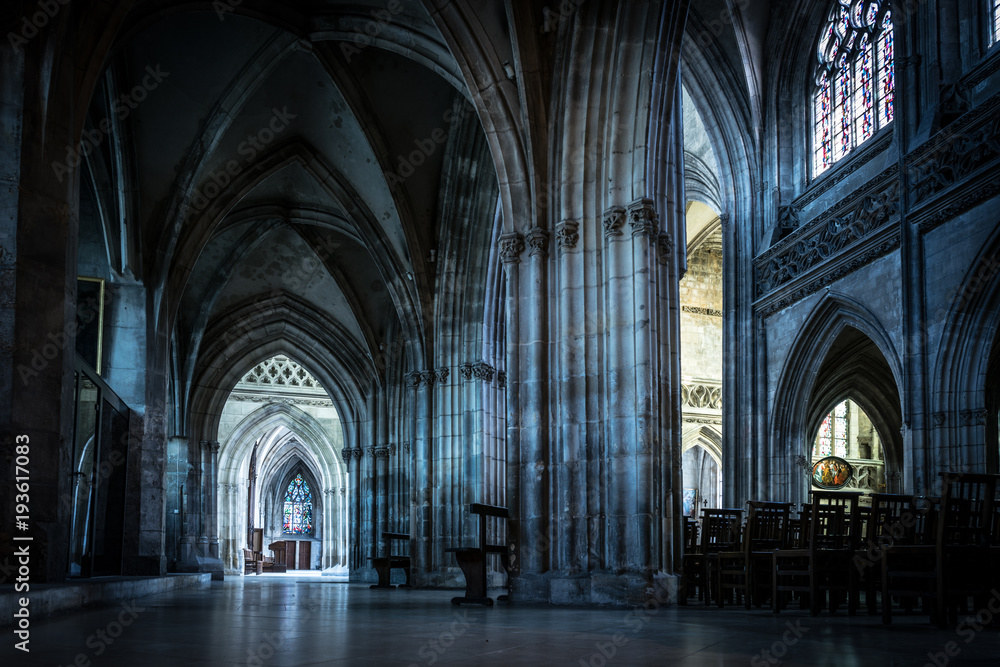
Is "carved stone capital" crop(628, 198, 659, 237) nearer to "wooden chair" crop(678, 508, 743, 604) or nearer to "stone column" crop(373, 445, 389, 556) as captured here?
"wooden chair" crop(678, 508, 743, 604)

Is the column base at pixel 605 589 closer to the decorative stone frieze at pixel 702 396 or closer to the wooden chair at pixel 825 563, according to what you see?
the wooden chair at pixel 825 563

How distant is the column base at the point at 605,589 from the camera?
9.97 m

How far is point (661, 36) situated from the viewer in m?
11.6

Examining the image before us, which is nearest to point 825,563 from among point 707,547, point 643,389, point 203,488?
point 707,547

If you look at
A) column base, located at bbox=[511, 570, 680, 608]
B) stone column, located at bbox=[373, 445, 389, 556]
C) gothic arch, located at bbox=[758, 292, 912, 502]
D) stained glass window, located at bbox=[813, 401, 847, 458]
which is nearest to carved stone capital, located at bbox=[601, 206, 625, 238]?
column base, located at bbox=[511, 570, 680, 608]

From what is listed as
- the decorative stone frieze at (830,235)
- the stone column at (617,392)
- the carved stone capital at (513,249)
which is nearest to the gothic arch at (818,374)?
the decorative stone frieze at (830,235)

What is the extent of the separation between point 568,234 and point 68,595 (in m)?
6.71

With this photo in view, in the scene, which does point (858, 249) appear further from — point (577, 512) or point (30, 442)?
point (30, 442)

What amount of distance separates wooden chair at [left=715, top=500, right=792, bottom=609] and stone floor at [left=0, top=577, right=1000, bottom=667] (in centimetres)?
74

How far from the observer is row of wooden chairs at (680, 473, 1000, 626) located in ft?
21.8

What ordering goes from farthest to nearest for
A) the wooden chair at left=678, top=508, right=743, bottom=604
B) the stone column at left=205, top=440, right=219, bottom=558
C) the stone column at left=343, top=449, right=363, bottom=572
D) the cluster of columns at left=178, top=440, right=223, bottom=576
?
1. the stone column at left=205, top=440, right=219, bottom=558
2. the stone column at left=343, top=449, right=363, bottom=572
3. the cluster of columns at left=178, top=440, right=223, bottom=576
4. the wooden chair at left=678, top=508, right=743, bottom=604

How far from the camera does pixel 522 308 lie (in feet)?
39.2

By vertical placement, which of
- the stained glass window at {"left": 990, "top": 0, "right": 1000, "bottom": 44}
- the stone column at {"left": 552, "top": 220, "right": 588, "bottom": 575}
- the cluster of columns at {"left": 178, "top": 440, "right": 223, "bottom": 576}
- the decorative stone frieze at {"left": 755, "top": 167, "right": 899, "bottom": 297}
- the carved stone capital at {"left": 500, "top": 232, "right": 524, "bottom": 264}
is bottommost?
the cluster of columns at {"left": 178, "top": 440, "right": 223, "bottom": 576}

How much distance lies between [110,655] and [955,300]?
13.6 metres
